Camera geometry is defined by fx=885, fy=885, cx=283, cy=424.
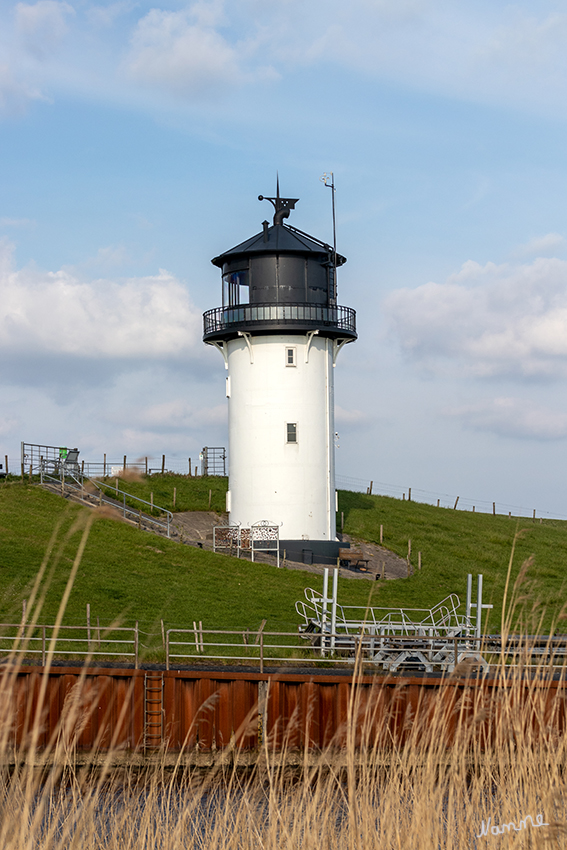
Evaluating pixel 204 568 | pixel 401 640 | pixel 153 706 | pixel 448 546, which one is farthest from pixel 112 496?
pixel 153 706

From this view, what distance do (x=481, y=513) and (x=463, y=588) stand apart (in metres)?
25.8

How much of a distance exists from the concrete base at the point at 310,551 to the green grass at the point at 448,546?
3.62 meters

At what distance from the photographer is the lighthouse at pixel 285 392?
133 ft

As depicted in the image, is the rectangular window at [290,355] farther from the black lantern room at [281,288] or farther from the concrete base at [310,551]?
the concrete base at [310,551]

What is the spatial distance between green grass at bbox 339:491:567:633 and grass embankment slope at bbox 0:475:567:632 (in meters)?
0.10

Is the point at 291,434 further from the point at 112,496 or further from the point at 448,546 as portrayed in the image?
the point at 448,546

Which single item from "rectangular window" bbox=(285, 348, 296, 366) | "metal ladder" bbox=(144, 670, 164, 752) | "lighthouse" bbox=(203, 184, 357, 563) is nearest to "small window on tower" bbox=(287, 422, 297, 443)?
"lighthouse" bbox=(203, 184, 357, 563)

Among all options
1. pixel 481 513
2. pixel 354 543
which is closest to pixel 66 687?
pixel 354 543

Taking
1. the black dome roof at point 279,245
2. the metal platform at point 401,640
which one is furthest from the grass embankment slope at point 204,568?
Answer: the black dome roof at point 279,245

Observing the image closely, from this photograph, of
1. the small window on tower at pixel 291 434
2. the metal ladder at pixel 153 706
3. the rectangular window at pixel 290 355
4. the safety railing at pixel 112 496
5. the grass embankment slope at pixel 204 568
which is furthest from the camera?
the rectangular window at pixel 290 355

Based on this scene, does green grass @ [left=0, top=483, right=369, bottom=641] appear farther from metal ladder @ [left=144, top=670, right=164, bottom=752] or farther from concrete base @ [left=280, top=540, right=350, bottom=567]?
metal ladder @ [left=144, top=670, right=164, bottom=752]

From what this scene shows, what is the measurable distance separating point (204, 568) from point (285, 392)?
9802 millimetres

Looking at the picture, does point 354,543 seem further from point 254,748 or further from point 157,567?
point 254,748

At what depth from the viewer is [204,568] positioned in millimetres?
35469
